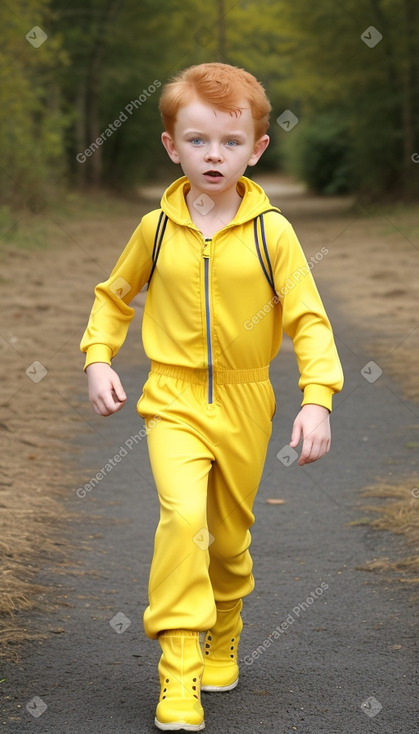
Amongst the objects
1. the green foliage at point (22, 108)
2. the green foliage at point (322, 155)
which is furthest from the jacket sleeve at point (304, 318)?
the green foliage at point (322, 155)

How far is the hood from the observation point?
285cm

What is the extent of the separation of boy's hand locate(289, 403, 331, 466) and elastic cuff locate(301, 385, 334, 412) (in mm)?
11

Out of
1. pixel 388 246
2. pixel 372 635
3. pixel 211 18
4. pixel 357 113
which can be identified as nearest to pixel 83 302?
pixel 388 246

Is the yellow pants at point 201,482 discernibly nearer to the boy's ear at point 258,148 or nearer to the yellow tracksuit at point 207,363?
the yellow tracksuit at point 207,363

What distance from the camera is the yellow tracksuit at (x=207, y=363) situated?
2.71 metres

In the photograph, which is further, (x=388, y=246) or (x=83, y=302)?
(x=388, y=246)

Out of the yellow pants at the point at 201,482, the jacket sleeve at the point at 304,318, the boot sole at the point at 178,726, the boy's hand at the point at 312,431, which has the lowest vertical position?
the boot sole at the point at 178,726

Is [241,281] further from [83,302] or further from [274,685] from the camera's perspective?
[83,302]

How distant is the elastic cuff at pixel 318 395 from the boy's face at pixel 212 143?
0.61 metres

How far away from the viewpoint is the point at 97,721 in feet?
9.39

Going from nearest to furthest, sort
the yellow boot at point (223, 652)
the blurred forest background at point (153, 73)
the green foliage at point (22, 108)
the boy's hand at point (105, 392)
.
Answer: the boy's hand at point (105, 392) → the yellow boot at point (223, 652) → the green foliage at point (22, 108) → the blurred forest background at point (153, 73)

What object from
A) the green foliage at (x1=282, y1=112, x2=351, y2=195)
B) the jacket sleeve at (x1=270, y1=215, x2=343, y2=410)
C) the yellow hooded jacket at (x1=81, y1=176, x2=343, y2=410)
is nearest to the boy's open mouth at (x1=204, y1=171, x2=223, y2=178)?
the yellow hooded jacket at (x1=81, y1=176, x2=343, y2=410)

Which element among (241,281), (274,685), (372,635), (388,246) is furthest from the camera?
(388,246)

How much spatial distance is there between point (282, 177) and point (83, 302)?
5492 centimetres
